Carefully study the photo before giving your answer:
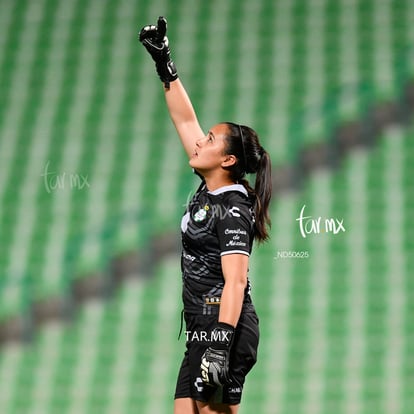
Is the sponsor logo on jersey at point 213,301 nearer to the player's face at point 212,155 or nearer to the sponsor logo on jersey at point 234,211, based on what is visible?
the sponsor logo on jersey at point 234,211

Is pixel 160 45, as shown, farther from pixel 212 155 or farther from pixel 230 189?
pixel 230 189

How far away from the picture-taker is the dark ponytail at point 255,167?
3.09 metres

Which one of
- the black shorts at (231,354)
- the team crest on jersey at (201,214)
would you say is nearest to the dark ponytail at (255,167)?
the team crest on jersey at (201,214)

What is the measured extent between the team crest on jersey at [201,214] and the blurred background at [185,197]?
214 centimetres

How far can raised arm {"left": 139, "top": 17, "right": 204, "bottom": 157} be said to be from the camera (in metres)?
3.30

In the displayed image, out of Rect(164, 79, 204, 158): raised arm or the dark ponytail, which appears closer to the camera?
the dark ponytail

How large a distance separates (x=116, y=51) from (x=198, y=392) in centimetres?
390

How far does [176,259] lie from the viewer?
555 cm

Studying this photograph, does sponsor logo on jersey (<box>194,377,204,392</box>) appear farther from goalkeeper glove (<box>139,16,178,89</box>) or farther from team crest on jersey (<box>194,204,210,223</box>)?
goalkeeper glove (<box>139,16,178,89</box>)

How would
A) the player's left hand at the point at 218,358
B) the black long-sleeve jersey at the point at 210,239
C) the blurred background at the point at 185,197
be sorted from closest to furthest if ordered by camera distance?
the player's left hand at the point at 218,358 → the black long-sleeve jersey at the point at 210,239 → the blurred background at the point at 185,197

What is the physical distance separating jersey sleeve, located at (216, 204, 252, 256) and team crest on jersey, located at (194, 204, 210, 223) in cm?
6

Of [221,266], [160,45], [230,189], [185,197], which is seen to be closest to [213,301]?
[221,266]

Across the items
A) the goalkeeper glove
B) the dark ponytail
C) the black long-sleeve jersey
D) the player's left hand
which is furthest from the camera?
the goalkeeper glove

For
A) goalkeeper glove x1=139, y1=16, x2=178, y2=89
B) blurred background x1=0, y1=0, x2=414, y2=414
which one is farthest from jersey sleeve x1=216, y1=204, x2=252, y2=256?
blurred background x1=0, y1=0, x2=414, y2=414
